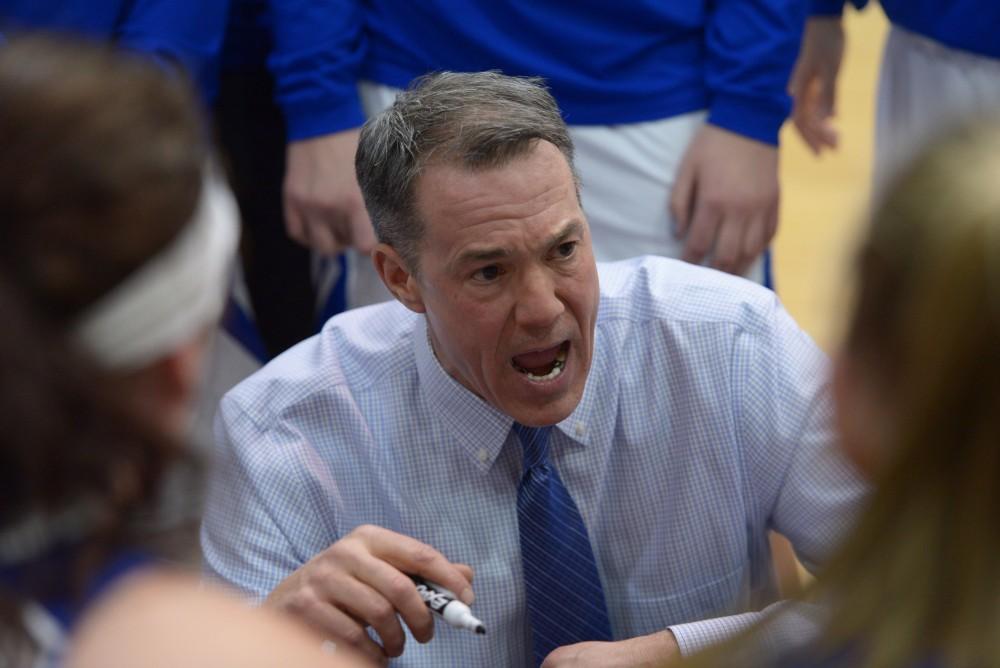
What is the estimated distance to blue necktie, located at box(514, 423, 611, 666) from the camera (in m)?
1.80

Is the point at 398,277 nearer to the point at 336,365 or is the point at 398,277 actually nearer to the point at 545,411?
the point at 336,365

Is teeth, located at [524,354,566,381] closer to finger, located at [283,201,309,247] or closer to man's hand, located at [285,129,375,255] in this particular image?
man's hand, located at [285,129,375,255]

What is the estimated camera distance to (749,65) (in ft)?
8.07

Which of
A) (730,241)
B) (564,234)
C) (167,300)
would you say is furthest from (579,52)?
(167,300)

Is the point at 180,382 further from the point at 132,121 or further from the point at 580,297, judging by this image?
the point at 580,297

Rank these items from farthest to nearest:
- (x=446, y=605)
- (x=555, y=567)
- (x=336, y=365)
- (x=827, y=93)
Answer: (x=827, y=93) → (x=336, y=365) → (x=555, y=567) → (x=446, y=605)

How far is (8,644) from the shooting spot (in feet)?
3.00

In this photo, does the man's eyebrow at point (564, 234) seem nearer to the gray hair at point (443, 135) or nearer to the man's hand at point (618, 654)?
the gray hair at point (443, 135)

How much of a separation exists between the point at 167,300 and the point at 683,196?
1649 mm

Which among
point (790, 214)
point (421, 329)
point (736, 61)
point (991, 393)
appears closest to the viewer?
point (991, 393)

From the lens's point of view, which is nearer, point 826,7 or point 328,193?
point 328,193

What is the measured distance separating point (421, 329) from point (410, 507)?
27 cm

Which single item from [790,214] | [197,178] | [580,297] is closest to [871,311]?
[197,178]

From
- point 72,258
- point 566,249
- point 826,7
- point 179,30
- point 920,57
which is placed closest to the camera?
point 72,258
